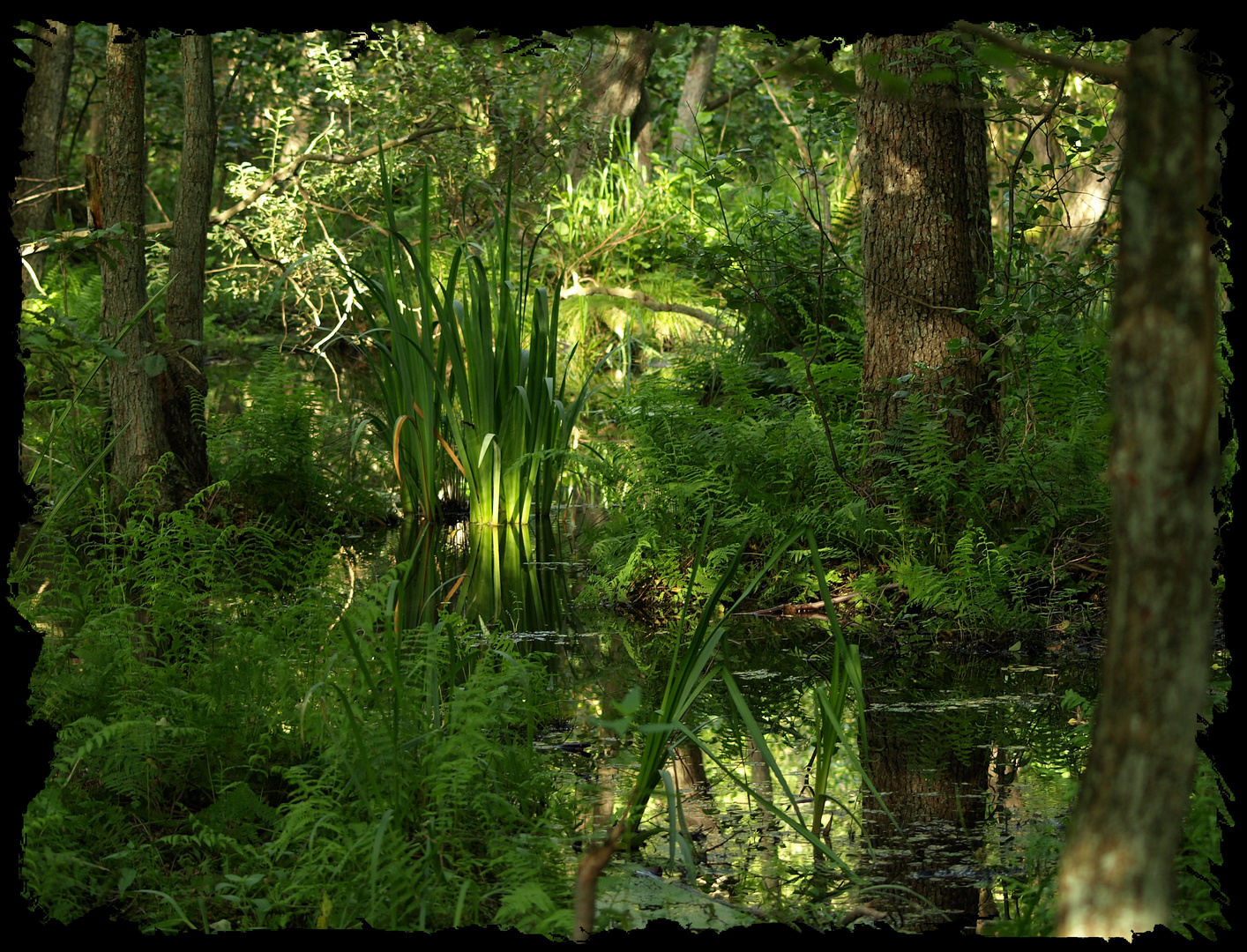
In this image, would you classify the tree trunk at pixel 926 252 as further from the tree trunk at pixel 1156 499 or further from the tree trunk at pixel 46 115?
the tree trunk at pixel 46 115

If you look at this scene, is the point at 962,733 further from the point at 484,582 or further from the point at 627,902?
the point at 484,582

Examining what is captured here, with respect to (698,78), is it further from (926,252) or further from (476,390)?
(926,252)

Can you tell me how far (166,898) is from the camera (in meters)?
2.23

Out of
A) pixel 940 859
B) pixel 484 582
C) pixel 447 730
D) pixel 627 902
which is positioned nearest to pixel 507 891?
pixel 627 902

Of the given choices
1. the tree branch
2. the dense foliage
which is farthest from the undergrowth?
the tree branch

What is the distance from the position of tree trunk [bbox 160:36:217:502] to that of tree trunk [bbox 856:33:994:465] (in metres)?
3.32

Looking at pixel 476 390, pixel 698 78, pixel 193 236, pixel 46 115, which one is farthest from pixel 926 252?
pixel 698 78

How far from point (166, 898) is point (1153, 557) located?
1841mm

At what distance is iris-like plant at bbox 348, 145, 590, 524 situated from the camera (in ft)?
19.2

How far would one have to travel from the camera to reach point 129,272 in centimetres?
497

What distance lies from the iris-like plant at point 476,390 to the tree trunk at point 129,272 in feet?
3.55

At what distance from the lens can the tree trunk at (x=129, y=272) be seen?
4.94 meters

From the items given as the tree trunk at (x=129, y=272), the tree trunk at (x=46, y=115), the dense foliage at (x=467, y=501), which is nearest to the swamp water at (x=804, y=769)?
the dense foliage at (x=467, y=501)

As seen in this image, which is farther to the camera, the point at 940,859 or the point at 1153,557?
the point at 940,859
